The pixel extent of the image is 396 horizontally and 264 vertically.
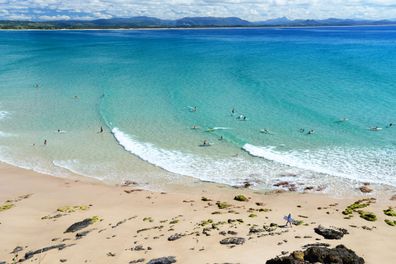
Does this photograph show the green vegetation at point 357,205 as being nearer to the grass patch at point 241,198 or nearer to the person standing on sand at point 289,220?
the person standing on sand at point 289,220

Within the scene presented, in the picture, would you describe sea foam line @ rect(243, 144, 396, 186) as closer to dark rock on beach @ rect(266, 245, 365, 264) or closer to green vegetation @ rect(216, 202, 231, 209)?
green vegetation @ rect(216, 202, 231, 209)

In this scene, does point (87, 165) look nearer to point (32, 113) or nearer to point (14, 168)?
point (14, 168)

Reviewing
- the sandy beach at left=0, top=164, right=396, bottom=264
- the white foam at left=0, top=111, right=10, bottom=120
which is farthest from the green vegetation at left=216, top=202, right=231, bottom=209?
the white foam at left=0, top=111, right=10, bottom=120

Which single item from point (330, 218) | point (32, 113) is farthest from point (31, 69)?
point (330, 218)

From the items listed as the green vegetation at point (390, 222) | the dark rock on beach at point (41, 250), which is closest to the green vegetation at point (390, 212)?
the green vegetation at point (390, 222)

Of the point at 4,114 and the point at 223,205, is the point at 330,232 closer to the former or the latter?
the point at 223,205
